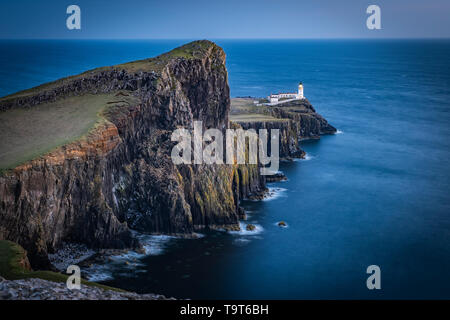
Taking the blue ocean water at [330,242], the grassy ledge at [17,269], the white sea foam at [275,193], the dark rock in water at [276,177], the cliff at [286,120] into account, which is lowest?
the blue ocean water at [330,242]

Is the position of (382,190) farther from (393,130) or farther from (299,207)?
(393,130)

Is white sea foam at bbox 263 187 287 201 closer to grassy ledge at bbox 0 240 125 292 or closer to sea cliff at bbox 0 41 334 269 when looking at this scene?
sea cliff at bbox 0 41 334 269

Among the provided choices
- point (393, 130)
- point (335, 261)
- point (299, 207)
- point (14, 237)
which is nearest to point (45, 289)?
point (14, 237)

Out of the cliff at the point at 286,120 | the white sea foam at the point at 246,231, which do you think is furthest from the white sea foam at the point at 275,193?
the cliff at the point at 286,120

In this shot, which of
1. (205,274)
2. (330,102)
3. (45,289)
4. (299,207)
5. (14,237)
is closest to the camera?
(45,289)

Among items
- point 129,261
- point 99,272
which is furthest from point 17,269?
point 129,261

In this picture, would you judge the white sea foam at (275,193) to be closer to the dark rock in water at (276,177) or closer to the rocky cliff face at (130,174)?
the rocky cliff face at (130,174)

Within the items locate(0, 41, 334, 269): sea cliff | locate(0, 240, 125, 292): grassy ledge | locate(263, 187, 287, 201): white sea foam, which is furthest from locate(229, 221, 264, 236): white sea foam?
locate(0, 240, 125, 292): grassy ledge

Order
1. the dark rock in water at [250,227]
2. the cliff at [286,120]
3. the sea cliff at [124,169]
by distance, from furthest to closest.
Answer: the cliff at [286,120] < the dark rock in water at [250,227] < the sea cliff at [124,169]

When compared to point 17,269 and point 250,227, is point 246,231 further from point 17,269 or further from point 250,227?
point 17,269
